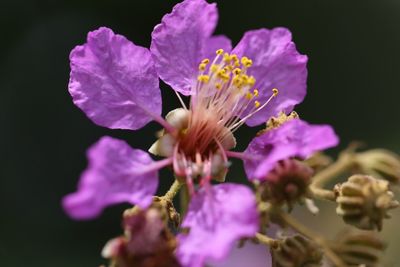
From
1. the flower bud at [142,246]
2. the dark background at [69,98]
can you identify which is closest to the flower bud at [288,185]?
the flower bud at [142,246]

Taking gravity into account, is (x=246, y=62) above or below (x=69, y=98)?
above

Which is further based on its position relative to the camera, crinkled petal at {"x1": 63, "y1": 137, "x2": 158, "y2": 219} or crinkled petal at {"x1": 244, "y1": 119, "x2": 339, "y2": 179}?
crinkled petal at {"x1": 244, "y1": 119, "x2": 339, "y2": 179}

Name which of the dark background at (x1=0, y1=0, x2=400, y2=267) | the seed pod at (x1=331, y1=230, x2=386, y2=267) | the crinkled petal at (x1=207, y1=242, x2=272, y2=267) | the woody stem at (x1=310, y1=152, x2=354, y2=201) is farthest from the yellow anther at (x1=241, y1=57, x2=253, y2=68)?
the dark background at (x1=0, y1=0, x2=400, y2=267)

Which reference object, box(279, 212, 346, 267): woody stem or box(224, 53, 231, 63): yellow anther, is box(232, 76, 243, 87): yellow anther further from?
box(279, 212, 346, 267): woody stem

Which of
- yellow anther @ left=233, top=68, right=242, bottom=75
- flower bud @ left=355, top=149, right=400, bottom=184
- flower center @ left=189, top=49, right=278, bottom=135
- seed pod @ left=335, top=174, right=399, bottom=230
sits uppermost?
yellow anther @ left=233, top=68, right=242, bottom=75

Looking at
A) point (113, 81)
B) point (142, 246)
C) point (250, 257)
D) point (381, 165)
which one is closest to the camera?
point (142, 246)

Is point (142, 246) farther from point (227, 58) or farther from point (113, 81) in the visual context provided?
point (227, 58)

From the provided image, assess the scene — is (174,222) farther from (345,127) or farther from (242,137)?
(345,127)

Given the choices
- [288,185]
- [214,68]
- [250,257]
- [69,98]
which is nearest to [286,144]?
[288,185]
